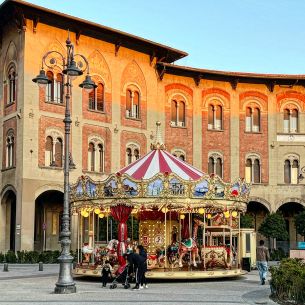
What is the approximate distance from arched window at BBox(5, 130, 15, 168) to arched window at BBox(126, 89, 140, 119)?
8446mm

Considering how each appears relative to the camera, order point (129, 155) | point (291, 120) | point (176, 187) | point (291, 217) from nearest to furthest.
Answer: point (176, 187)
point (129, 155)
point (291, 120)
point (291, 217)

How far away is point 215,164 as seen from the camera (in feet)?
164

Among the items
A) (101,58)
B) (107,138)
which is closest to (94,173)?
(107,138)

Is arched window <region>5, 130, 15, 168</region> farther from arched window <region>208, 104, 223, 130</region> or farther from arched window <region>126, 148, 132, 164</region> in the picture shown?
arched window <region>208, 104, 223, 130</region>

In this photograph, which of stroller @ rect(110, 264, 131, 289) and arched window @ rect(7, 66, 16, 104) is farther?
arched window @ rect(7, 66, 16, 104)

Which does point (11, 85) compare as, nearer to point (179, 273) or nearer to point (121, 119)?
point (121, 119)

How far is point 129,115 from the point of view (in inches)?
1842

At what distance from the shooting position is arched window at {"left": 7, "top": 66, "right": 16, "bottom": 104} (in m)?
42.5

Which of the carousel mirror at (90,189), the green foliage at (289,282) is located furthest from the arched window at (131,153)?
the green foliage at (289,282)

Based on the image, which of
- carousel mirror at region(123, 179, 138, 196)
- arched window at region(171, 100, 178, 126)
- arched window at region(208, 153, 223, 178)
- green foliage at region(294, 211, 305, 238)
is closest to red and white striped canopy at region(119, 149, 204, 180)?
carousel mirror at region(123, 179, 138, 196)

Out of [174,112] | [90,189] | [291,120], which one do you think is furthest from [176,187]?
[291,120]

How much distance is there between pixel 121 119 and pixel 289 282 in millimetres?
30036

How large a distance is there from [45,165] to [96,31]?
9758 mm

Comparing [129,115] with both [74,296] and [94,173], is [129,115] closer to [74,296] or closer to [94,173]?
[94,173]
